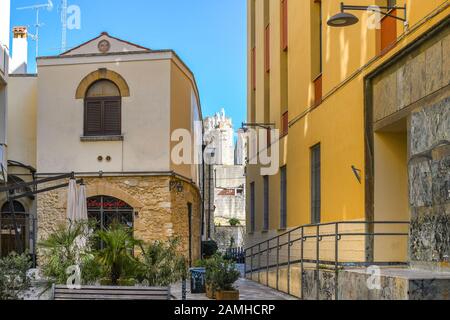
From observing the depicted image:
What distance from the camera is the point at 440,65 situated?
9.91 metres

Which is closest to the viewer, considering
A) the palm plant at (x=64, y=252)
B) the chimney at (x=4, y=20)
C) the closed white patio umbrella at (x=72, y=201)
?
the palm plant at (x=64, y=252)

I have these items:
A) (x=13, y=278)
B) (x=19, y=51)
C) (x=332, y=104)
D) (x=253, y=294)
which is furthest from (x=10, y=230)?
(x=13, y=278)

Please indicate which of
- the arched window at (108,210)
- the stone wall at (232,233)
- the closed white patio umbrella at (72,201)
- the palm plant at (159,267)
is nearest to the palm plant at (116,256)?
the palm plant at (159,267)

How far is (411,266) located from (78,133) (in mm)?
14404

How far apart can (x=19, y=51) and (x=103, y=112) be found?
839 centimetres

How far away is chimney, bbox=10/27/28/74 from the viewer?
28.6 m

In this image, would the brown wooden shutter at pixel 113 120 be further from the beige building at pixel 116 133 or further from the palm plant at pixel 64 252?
the palm plant at pixel 64 252

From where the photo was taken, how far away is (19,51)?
28.9m

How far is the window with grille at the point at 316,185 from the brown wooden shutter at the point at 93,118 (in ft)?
27.9

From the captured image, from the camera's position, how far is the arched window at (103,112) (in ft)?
74.0

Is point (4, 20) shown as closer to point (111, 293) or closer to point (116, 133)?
point (116, 133)

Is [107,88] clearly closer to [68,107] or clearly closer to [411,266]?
[68,107]

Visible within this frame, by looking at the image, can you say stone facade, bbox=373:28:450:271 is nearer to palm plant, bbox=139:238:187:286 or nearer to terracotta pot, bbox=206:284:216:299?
palm plant, bbox=139:238:187:286

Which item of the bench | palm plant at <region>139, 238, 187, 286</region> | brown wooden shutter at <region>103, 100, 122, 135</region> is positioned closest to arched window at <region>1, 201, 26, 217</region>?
brown wooden shutter at <region>103, 100, 122, 135</region>
